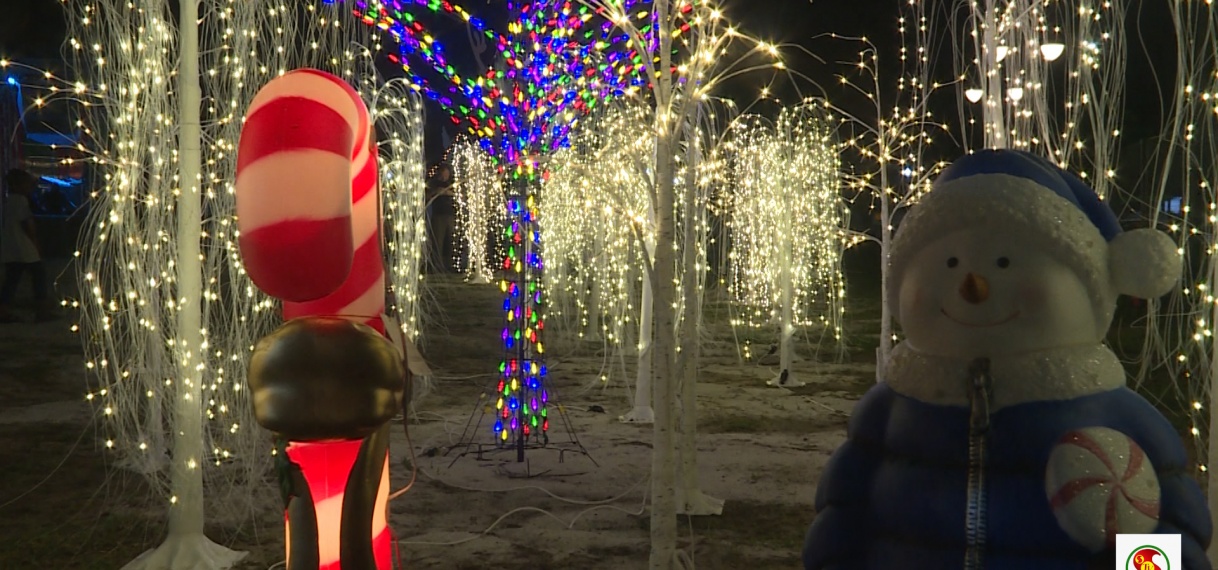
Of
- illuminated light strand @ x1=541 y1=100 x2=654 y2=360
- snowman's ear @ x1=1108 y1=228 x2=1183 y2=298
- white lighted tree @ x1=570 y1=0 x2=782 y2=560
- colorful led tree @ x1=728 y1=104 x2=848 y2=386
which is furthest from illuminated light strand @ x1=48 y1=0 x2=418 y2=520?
colorful led tree @ x1=728 y1=104 x2=848 y2=386

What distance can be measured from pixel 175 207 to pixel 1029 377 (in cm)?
435

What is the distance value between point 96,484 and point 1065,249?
590 centimetres

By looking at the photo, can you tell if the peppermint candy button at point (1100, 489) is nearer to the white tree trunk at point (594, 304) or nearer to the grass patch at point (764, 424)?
the grass patch at point (764, 424)

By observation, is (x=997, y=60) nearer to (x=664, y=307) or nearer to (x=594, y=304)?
(x=664, y=307)

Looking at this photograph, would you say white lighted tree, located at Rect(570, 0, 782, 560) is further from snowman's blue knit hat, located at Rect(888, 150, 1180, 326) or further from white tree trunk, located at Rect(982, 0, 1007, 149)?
snowman's blue knit hat, located at Rect(888, 150, 1180, 326)

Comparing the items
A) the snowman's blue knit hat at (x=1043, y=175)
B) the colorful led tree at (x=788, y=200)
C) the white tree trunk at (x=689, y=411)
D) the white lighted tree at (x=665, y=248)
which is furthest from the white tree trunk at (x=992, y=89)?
the colorful led tree at (x=788, y=200)

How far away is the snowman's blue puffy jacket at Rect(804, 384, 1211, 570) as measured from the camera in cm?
241

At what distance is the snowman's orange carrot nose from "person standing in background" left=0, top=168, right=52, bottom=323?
429 inches

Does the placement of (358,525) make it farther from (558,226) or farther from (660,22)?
(558,226)

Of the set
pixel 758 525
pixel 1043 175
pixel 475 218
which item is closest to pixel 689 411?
pixel 758 525

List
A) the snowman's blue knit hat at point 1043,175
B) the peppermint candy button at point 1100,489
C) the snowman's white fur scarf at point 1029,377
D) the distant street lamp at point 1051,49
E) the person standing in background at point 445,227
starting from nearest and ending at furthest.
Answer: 1. the peppermint candy button at point 1100,489
2. the snowman's white fur scarf at point 1029,377
3. the snowman's blue knit hat at point 1043,175
4. the distant street lamp at point 1051,49
5. the person standing in background at point 445,227

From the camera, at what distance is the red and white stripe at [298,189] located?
2.57m

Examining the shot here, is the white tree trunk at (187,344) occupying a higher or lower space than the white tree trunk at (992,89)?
lower

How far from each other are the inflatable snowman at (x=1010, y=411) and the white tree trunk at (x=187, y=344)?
3.09 metres
